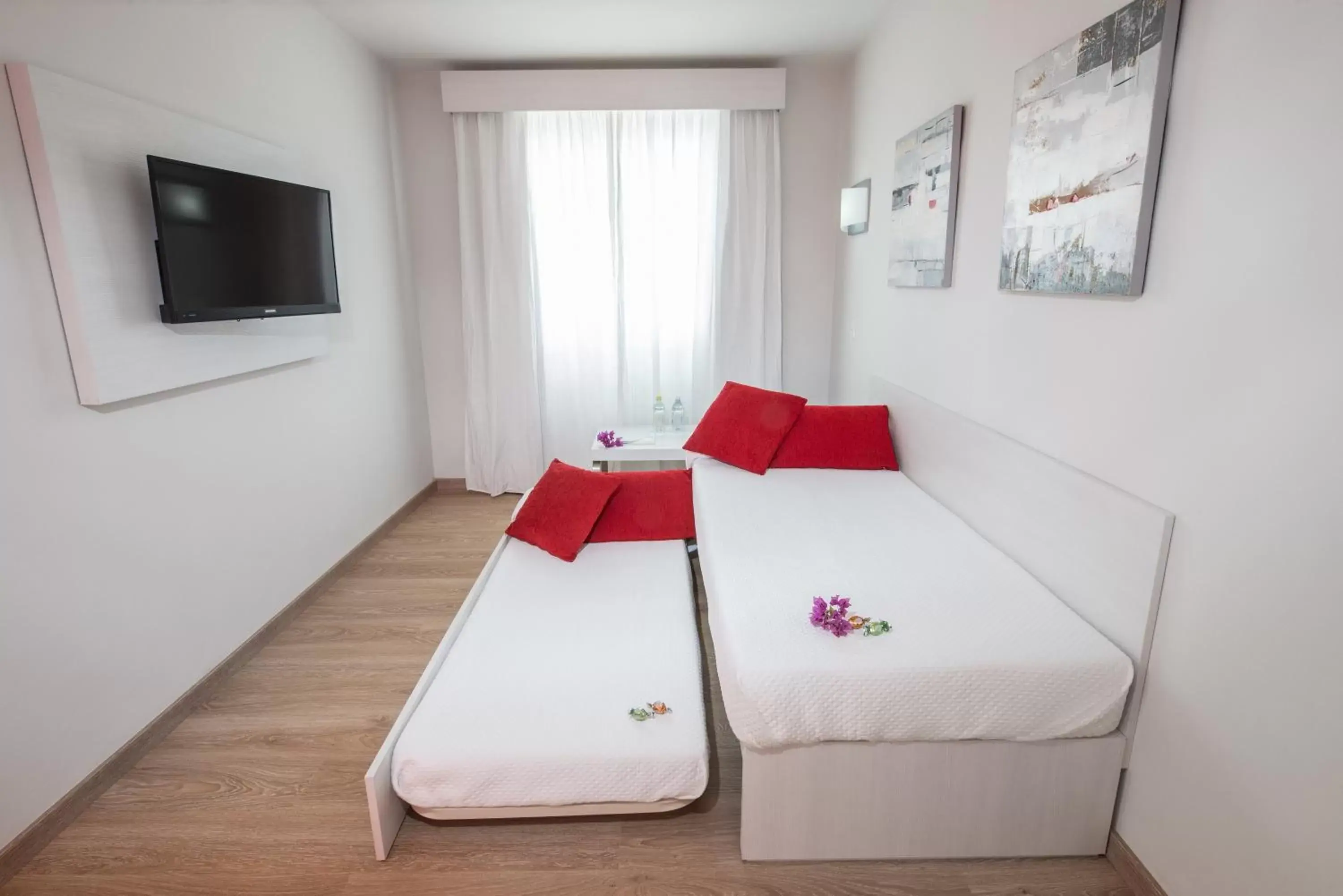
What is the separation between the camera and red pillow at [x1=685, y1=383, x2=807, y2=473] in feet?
10.1

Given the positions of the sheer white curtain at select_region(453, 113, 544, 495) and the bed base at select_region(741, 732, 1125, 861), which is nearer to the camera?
the bed base at select_region(741, 732, 1125, 861)

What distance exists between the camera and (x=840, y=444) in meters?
3.11

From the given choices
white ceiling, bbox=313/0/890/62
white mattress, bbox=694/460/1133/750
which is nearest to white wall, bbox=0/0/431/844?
white ceiling, bbox=313/0/890/62

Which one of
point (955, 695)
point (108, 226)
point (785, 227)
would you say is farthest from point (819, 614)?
point (785, 227)

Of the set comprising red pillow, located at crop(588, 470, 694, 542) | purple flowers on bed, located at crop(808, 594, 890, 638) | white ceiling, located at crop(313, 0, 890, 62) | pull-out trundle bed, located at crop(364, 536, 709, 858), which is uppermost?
white ceiling, located at crop(313, 0, 890, 62)

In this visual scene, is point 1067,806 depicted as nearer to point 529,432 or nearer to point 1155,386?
point 1155,386

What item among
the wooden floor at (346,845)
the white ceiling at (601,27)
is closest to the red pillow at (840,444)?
the wooden floor at (346,845)

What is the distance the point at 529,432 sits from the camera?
4.45 metres

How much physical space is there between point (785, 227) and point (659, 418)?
1.39 meters

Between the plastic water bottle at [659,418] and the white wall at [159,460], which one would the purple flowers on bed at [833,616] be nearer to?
the white wall at [159,460]

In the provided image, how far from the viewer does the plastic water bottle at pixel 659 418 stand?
419cm

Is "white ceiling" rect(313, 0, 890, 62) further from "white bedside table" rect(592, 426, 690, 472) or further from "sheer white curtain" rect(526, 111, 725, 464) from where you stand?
"white bedside table" rect(592, 426, 690, 472)

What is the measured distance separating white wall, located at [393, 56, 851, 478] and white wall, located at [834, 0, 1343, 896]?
2323 mm

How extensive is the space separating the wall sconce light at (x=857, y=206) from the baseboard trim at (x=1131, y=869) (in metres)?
2.86
